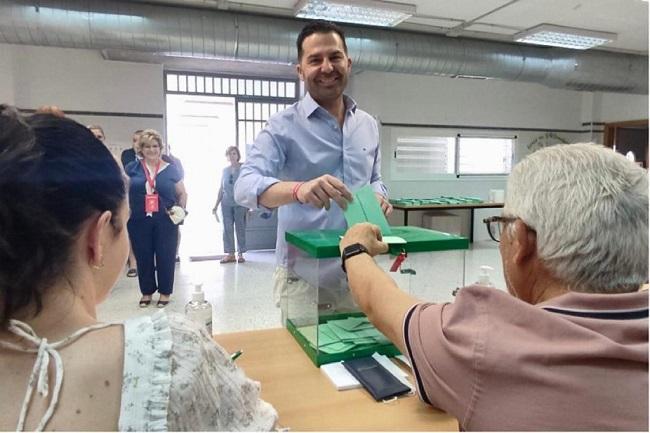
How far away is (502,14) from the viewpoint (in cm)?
438

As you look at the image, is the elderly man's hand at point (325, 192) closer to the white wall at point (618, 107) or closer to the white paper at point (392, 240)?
the white paper at point (392, 240)

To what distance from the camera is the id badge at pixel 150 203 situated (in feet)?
11.9

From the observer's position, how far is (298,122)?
64.7 inches

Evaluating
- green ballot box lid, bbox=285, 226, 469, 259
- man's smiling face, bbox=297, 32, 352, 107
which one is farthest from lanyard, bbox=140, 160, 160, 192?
green ballot box lid, bbox=285, 226, 469, 259

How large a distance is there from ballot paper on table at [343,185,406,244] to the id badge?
2.72 m

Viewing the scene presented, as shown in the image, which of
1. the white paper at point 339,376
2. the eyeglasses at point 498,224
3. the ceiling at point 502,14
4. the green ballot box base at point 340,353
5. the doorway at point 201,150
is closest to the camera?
the eyeglasses at point 498,224

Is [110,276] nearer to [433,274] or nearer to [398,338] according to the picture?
[398,338]

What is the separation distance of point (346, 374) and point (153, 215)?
298cm

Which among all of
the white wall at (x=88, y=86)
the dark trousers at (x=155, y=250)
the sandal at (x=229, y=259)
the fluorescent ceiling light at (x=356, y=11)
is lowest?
the sandal at (x=229, y=259)

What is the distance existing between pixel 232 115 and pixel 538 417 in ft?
19.5

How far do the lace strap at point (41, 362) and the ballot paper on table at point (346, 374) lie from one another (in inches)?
25.0

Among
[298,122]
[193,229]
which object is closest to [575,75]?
[298,122]

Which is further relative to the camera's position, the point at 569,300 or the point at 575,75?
the point at 575,75

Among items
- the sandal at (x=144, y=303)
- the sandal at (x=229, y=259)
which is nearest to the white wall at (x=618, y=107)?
the sandal at (x=229, y=259)
